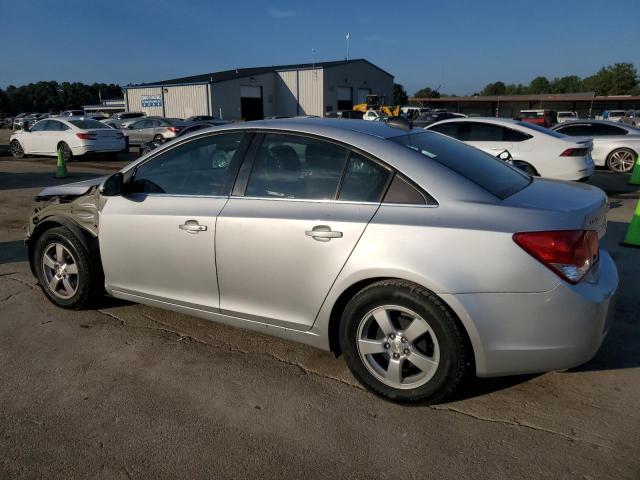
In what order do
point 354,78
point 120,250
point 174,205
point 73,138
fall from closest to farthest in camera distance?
1. point 174,205
2. point 120,250
3. point 73,138
4. point 354,78

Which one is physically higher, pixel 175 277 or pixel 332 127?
pixel 332 127

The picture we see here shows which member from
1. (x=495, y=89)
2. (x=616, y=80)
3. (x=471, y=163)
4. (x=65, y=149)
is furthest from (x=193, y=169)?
(x=495, y=89)

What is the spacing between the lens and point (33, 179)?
12.8m

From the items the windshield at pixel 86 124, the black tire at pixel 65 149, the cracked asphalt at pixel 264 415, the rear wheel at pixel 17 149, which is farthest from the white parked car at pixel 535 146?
the rear wheel at pixel 17 149

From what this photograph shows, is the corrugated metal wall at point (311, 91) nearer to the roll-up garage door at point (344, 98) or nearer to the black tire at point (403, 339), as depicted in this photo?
the roll-up garage door at point (344, 98)

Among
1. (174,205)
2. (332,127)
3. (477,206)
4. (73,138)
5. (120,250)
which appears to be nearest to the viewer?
(477,206)

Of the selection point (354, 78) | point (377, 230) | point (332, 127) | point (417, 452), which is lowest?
point (417, 452)

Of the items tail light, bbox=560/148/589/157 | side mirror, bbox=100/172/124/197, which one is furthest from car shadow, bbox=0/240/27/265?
tail light, bbox=560/148/589/157

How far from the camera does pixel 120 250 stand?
3.77m

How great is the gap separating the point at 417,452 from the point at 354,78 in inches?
1993

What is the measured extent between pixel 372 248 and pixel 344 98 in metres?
48.8

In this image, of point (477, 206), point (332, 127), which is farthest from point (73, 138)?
point (477, 206)

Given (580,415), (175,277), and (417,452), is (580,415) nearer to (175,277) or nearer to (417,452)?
(417,452)

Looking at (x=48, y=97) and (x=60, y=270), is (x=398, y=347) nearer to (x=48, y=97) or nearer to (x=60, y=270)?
(x=60, y=270)
